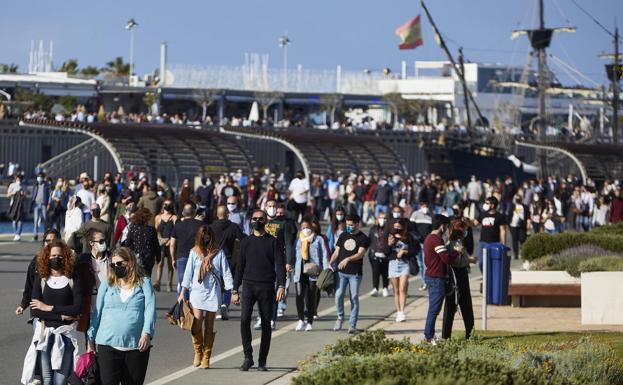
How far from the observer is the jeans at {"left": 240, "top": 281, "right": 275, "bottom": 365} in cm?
1410

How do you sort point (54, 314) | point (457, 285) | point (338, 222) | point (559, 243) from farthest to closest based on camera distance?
point (559, 243) → point (338, 222) → point (457, 285) → point (54, 314)

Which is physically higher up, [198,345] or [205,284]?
[205,284]

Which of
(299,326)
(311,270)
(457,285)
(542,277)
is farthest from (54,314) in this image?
(542,277)

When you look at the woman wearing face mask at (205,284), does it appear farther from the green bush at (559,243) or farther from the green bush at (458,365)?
the green bush at (559,243)

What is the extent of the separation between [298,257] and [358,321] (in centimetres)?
171

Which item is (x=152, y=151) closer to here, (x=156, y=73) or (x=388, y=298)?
(x=388, y=298)

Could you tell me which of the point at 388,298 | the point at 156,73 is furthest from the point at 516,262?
the point at 156,73

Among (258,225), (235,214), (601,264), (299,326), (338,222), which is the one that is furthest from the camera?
(235,214)

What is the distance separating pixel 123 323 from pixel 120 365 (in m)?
0.32

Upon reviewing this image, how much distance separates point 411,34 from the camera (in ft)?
298

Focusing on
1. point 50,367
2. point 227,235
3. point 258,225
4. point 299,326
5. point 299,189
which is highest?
point 299,189

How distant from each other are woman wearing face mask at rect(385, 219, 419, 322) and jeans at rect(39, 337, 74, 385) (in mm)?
8297

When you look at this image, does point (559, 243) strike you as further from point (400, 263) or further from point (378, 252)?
point (400, 263)

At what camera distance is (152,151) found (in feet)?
146
